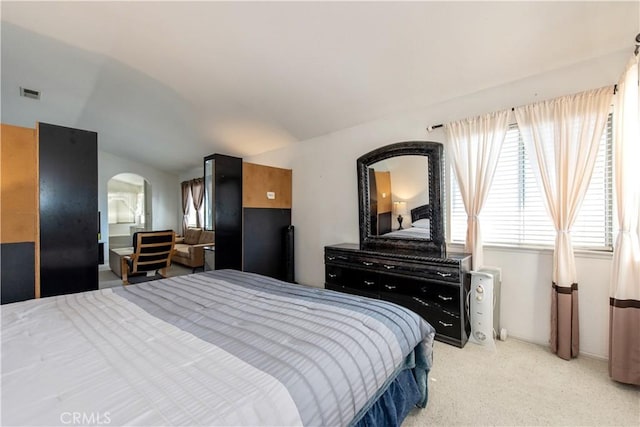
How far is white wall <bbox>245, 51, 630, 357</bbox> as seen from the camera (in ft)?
7.39

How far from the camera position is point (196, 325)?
134 centimetres

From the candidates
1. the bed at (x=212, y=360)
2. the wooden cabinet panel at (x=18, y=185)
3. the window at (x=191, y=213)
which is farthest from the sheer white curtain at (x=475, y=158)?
the window at (x=191, y=213)

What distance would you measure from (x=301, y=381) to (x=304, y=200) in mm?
3694

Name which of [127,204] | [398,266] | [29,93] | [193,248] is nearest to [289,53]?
[398,266]

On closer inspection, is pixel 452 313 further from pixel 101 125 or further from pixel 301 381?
pixel 101 125

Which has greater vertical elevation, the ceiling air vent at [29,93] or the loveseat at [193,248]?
the ceiling air vent at [29,93]

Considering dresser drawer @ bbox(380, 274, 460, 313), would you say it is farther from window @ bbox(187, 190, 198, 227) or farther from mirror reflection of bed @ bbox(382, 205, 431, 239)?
window @ bbox(187, 190, 198, 227)

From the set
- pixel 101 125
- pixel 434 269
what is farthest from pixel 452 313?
pixel 101 125

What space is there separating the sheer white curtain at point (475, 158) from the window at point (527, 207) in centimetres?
14

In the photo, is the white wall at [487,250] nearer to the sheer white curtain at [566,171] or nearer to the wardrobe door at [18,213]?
the sheer white curtain at [566,171]

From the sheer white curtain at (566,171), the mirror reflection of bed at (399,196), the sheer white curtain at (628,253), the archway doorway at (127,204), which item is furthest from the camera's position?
the archway doorway at (127,204)

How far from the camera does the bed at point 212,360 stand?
765 mm

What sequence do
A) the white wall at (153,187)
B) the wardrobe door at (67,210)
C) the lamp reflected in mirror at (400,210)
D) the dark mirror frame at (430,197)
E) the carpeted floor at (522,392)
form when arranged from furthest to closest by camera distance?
the white wall at (153,187) < the lamp reflected in mirror at (400,210) < the dark mirror frame at (430,197) < the wardrobe door at (67,210) < the carpeted floor at (522,392)

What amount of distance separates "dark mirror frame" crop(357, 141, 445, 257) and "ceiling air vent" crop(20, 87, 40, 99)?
190 inches
